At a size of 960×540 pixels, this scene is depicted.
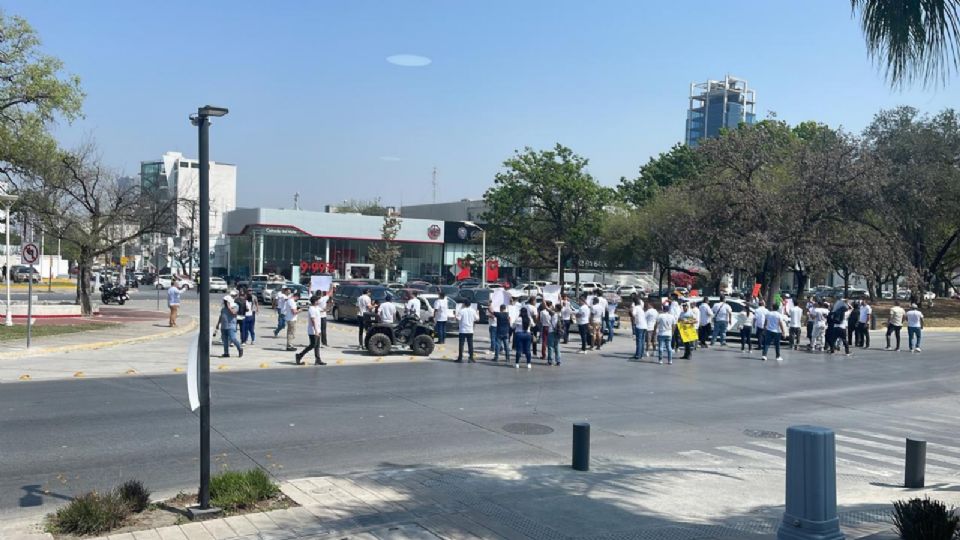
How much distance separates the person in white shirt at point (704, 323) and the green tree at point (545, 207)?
2628 centimetres

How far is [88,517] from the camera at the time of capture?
682 centimetres

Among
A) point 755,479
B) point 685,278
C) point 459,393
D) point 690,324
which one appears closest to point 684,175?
point 685,278

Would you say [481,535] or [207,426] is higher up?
[207,426]

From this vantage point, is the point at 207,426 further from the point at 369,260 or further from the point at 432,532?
the point at 369,260

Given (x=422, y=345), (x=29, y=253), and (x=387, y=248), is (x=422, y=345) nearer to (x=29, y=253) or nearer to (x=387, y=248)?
(x=29, y=253)

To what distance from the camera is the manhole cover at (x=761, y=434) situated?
12.2 m

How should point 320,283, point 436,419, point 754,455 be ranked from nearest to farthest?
point 754,455 < point 436,419 < point 320,283

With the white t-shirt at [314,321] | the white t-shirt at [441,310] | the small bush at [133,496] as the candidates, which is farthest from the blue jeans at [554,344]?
the small bush at [133,496]

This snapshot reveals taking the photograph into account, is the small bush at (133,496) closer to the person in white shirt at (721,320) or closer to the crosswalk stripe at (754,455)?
the crosswalk stripe at (754,455)

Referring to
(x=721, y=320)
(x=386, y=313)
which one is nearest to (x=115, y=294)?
(x=386, y=313)

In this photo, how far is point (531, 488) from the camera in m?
8.45

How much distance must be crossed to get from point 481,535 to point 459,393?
346 inches

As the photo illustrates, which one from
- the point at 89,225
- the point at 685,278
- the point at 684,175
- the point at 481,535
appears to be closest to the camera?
the point at 481,535

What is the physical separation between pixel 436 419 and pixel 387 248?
6034 centimetres
